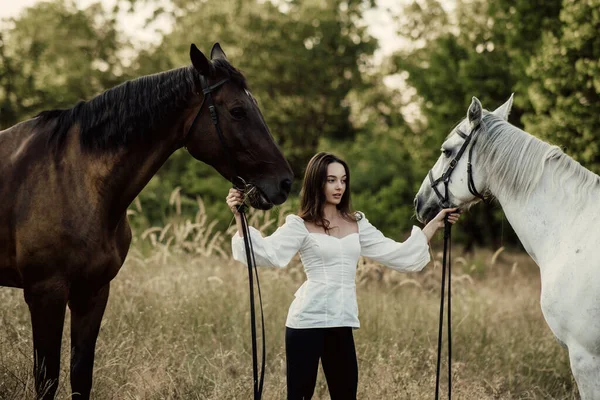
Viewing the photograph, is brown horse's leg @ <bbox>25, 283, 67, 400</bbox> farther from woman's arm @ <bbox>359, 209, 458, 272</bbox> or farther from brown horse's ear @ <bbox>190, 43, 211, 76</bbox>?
woman's arm @ <bbox>359, 209, 458, 272</bbox>

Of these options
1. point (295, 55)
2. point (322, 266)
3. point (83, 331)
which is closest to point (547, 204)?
point (322, 266)

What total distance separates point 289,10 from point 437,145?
9.81 meters

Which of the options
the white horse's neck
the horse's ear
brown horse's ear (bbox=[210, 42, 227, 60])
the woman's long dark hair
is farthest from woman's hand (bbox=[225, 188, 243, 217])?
the white horse's neck

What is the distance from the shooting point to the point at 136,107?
3.23 meters

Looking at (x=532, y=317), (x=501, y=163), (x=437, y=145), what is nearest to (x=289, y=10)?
(x=437, y=145)

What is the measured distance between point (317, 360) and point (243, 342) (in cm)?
212

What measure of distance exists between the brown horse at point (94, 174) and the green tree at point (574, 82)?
6.87 metres

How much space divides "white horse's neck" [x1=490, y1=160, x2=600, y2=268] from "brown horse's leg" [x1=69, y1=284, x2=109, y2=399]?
7.91 ft

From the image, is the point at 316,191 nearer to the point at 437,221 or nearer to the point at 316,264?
the point at 316,264

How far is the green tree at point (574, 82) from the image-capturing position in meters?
8.56

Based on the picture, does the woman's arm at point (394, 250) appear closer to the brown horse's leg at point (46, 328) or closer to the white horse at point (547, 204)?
the white horse at point (547, 204)

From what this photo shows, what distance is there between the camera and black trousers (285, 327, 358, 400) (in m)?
3.13

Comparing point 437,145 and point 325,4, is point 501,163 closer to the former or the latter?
point 437,145

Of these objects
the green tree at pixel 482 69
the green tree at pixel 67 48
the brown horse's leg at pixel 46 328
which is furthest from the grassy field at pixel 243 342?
the green tree at pixel 67 48
